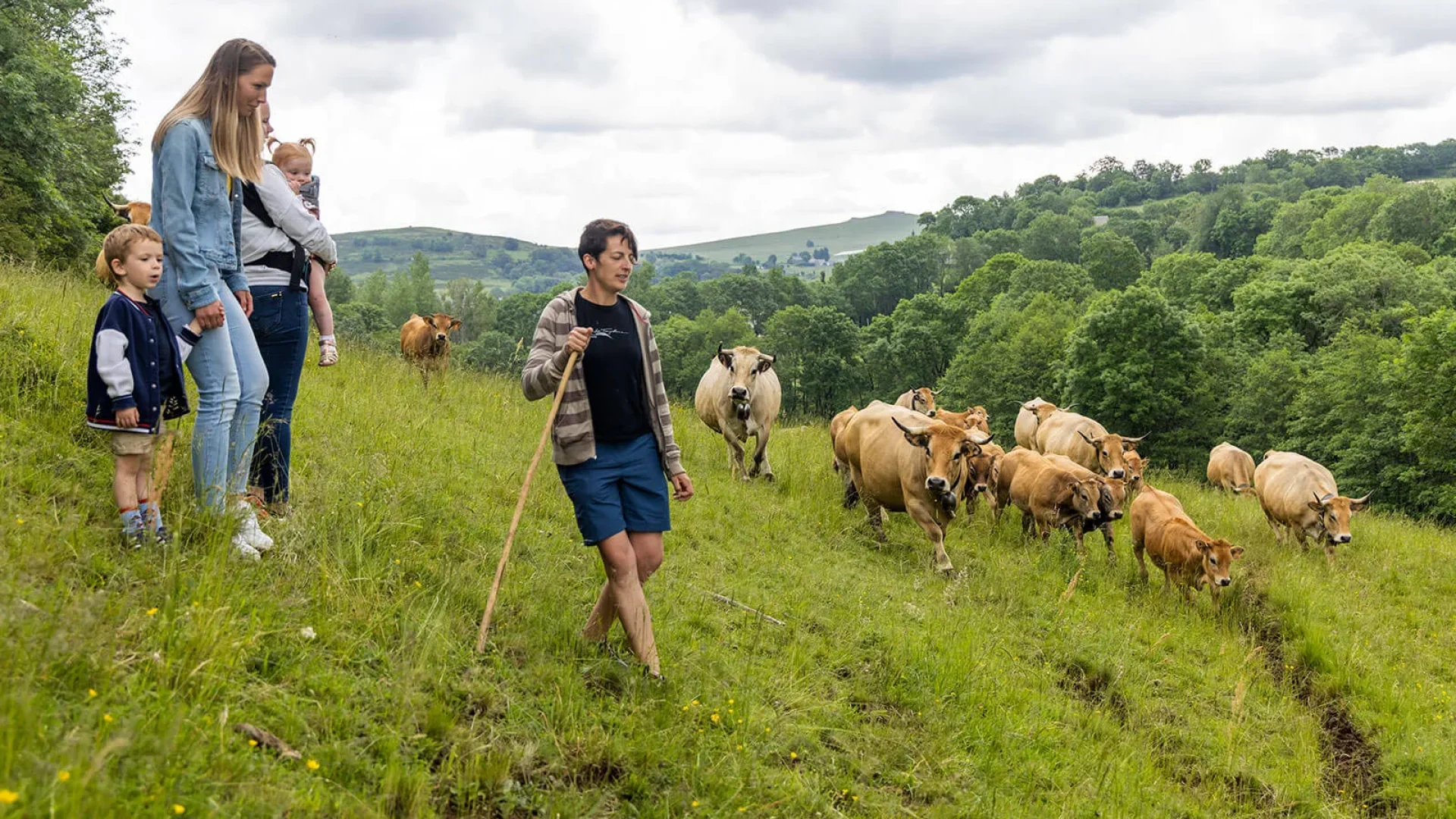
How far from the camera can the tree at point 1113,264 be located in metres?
86.2

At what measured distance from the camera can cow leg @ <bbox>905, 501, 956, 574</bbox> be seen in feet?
33.0

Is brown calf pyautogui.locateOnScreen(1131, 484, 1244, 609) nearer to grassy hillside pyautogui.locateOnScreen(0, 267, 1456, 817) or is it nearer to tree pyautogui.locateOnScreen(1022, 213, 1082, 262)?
grassy hillside pyautogui.locateOnScreen(0, 267, 1456, 817)

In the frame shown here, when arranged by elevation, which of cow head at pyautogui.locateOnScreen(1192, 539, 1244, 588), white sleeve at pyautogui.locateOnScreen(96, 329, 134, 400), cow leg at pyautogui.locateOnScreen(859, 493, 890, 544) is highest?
white sleeve at pyautogui.locateOnScreen(96, 329, 134, 400)

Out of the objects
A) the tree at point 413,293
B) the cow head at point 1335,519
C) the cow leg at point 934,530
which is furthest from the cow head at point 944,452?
the tree at point 413,293

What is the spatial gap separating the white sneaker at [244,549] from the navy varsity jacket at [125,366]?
0.65 meters

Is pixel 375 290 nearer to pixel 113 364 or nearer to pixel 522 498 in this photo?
pixel 113 364

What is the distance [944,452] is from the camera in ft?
32.2

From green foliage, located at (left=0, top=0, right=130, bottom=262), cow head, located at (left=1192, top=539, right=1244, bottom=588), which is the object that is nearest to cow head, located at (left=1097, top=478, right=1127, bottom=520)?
cow head, located at (left=1192, top=539, right=1244, bottom=588)

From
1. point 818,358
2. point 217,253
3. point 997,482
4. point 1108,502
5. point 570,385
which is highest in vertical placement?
point 217,253

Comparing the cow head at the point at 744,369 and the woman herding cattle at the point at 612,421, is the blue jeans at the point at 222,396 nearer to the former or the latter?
the woman herding cattle at the point at 612,421

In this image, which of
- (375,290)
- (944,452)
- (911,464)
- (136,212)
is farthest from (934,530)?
(375,290)

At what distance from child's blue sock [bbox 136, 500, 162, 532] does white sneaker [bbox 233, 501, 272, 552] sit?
1.13ft

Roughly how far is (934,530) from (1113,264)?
8524cm

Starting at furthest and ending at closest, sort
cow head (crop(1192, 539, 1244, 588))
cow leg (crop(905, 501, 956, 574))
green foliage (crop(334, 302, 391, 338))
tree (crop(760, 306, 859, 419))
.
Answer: green foliage (crop(334, 302, 391, 338))
tree (crop(760, 306, 859, 419))
cow head (crop(1192, 539, 1244, 588))
cow leg (crop(905, 501, 956, 574))
